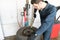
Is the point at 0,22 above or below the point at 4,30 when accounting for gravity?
above

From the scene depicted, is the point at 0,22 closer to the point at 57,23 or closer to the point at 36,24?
the point at 36,24

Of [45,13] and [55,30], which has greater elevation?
[45,13]

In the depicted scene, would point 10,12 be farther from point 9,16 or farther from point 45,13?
point 45,13

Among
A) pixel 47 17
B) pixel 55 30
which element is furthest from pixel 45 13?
pixel 55 30

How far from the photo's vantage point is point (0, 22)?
205cm

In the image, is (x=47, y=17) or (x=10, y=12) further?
(x=10, y=12)

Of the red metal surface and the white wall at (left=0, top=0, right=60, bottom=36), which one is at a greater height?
the white wall at (left=0, top=0, right=60, bottom=36)

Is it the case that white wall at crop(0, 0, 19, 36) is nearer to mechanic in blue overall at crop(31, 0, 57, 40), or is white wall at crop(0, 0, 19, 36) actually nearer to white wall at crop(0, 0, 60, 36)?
white wall at crop(0, 0, 60, 36)

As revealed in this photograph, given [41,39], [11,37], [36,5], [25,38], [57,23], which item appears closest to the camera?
[36,5]

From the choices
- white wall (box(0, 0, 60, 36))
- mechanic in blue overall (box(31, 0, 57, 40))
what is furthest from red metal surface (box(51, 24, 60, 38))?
mechanic in blue overall (box(31, 0, 57, 40))

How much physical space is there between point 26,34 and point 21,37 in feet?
0.24

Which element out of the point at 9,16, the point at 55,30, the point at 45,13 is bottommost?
the point at 55,30

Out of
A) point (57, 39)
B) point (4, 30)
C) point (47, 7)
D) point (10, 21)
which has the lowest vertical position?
point (57, 39)

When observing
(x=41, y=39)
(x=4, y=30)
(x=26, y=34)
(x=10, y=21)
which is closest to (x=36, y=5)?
(x=26, y=34)
